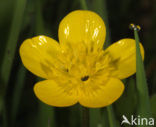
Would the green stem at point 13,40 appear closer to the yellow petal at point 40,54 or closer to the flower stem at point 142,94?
the yellow petal at point 40,54

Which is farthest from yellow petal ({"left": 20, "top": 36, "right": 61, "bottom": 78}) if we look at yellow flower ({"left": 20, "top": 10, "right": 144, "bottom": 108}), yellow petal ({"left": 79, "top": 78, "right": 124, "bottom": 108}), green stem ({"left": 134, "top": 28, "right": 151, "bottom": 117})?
green stem ({"left": 134, "top": 28, "right": 151, "bottom": 117})

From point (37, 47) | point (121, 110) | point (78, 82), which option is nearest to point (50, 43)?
point (37, 47)

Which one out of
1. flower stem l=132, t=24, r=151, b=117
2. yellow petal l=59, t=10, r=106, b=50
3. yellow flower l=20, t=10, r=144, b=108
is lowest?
flower stem l=132, t=24, r=151, b=117

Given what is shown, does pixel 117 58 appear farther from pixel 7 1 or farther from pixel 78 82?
pixel 7 1

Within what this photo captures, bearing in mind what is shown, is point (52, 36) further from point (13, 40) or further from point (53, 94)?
point (53, 94)

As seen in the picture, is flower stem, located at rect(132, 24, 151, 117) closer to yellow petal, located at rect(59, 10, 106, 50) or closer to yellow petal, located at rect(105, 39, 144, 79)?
yellow petal, located at rect(105, 39, 144, 79)

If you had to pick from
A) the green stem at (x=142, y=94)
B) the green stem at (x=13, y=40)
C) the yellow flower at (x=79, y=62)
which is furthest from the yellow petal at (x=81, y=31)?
the green stem at (x=142, y=94)
